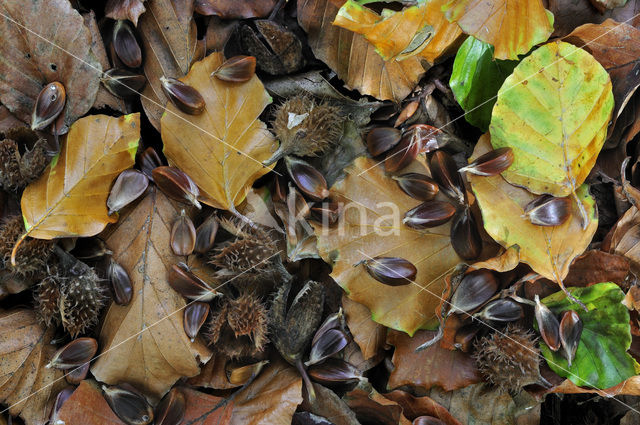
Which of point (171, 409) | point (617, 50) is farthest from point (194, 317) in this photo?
point (617, 50)

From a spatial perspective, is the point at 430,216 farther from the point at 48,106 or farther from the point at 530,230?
the point at 48,106

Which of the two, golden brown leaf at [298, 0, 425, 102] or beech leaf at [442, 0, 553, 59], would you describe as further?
golden brown leaf at [298, 0, 425, 102]

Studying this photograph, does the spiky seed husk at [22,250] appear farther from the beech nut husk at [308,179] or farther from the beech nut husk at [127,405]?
the beech nut husk at [308,179]

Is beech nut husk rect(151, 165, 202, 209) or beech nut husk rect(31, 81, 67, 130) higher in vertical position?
beech nut husk rect(31, 81, 67, 130)

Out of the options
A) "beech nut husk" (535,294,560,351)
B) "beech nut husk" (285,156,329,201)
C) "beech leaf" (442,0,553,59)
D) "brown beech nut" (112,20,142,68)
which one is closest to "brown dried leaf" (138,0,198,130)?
"brown beech nut" (112,20,142,68)

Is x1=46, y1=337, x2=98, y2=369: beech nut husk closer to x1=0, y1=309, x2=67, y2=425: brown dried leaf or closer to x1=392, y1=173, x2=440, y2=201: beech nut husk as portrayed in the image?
x1=0, y1=309, x2=67, y2=425: brown dried leaf

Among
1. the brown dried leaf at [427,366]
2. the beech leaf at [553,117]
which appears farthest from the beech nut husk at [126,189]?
the beech leaf at [553,117]
